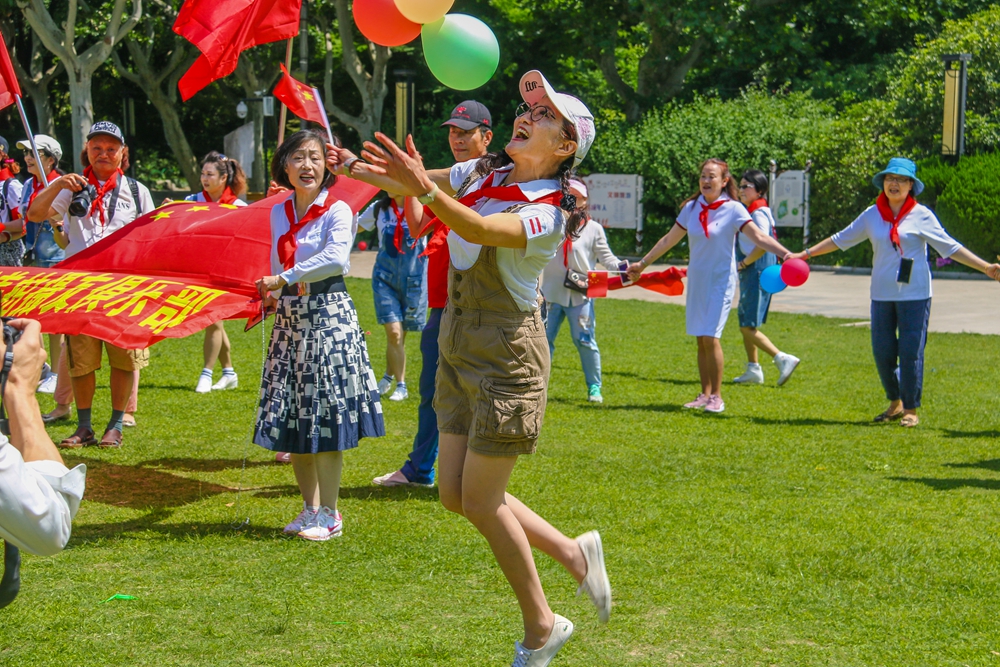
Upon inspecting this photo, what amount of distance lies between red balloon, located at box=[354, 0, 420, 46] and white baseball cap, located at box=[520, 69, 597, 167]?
27.8 inches

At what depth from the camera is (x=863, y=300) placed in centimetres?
1942

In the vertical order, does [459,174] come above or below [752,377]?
Result: above

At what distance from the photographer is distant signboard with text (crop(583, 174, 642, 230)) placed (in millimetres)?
27828

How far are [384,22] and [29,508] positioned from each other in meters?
2.54

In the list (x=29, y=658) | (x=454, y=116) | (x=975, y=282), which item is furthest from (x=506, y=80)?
(x=29, y=658)

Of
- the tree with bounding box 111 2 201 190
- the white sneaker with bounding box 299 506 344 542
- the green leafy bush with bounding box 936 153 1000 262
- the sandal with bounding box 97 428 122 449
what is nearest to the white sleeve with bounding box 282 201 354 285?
the white sneaker with bounding box 299 506 344 542

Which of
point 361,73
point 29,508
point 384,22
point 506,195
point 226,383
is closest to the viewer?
point 29,508

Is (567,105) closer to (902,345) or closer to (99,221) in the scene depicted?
(99,221)

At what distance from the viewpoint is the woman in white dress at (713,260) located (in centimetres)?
967

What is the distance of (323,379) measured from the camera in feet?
19.4

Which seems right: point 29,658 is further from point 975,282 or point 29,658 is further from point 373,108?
point 373,108

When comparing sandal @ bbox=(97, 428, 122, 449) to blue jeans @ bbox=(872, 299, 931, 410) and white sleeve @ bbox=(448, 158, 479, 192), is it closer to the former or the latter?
white sleeve @ bbox=(448, 158, 479, 192)

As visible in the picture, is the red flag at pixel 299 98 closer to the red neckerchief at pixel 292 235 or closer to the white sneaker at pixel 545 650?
the red neckerchief at pixel 292 235

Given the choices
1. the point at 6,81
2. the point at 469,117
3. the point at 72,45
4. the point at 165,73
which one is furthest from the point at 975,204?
the point at 165,73
